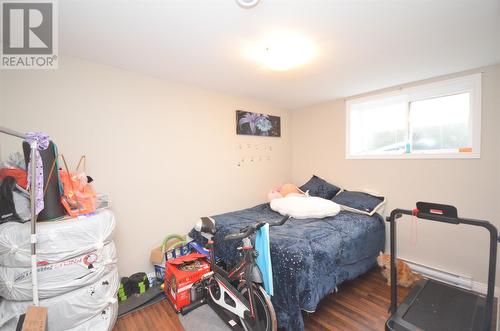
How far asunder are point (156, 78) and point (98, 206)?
1537 mm

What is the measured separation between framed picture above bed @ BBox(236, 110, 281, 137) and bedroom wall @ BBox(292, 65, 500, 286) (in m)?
0.92

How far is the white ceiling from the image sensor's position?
1378 millimetres

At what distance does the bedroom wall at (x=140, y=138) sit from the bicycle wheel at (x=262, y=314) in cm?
144

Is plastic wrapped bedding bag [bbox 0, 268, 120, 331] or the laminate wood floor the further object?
the laminate wood floor

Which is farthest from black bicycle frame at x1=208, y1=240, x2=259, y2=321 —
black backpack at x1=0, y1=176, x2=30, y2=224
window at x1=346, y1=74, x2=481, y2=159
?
window at x1=346, y1=74, x2=481, y2=159

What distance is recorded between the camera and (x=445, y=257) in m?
2.43

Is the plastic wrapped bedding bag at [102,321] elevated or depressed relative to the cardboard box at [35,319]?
depressed

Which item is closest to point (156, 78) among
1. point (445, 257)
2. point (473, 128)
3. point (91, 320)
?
point (91, 320)

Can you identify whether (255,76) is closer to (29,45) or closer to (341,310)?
(29,45)

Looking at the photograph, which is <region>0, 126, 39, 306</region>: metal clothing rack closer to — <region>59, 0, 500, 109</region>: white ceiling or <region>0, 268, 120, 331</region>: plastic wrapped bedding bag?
<region>0, 268, 120, 331</region>: plastic wrapped bedding bag

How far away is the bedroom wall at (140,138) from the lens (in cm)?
191

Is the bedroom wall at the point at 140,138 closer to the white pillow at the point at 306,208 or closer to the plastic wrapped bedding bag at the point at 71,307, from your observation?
the plastic wrapped bedding bag at the point at 71,307

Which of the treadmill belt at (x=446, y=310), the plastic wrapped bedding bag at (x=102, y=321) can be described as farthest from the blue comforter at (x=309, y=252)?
the plastic wrapped bedding bag at (x=102, y=321)

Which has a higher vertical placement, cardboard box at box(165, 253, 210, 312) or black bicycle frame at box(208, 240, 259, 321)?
black bicycle frame at box(208, 240, 259, 321)
